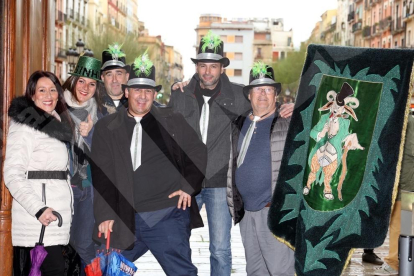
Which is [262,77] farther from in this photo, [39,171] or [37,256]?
[37,256]

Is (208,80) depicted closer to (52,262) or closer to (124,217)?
(124,217)

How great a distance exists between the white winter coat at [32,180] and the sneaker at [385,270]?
4.21m

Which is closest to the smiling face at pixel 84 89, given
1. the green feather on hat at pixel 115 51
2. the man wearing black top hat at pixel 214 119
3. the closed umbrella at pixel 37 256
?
the green feather on hat at pixel 115 51

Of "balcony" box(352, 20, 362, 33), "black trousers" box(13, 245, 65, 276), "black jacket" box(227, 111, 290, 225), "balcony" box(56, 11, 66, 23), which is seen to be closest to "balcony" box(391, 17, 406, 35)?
"balcony" box(352, 20, 362, 33)

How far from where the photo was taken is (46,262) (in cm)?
488

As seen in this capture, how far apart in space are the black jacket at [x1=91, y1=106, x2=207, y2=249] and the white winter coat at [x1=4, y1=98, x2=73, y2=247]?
13.8 inches

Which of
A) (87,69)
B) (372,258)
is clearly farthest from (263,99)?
(372,258)

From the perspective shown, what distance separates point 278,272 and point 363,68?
1.65 m

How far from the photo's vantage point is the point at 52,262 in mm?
4891

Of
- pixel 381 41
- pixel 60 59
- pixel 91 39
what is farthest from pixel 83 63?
pixel 381 41

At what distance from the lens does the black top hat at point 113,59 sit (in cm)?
662

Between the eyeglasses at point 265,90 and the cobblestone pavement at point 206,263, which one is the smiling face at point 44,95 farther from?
the cobblestone pavement at point 206,263

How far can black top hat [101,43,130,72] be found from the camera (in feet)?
21.7

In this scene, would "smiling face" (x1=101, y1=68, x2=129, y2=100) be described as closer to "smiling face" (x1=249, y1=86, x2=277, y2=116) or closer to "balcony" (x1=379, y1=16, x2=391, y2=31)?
"smiling face" (x1=249, y1=86, x2=277, y2=116)
